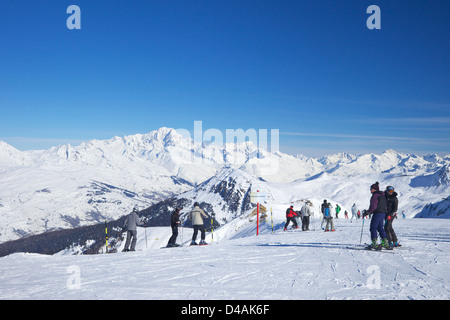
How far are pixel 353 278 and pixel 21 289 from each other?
31.6 feet

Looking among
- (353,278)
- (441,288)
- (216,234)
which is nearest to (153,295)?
(353,278)

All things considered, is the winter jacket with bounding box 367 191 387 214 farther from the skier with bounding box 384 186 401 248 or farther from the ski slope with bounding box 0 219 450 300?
the ski slope with bounding box 0 219 450 300

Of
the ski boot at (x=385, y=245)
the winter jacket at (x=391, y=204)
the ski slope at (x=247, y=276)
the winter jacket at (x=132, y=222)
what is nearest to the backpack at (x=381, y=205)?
the winter jacket at (x=391, y=204)

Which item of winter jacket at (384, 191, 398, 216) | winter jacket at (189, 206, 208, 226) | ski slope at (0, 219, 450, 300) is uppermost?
winter jacket at (384, 191, 398, 216)

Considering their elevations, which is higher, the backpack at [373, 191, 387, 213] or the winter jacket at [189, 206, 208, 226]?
the backpack at [373, 191, 387, 213]

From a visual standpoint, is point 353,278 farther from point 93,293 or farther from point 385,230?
point 93,293

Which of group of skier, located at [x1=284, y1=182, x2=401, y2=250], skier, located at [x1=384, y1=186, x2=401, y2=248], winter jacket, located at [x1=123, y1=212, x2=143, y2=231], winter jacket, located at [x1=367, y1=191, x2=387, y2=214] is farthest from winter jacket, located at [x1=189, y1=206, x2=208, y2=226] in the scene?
skier, located at [x1=384, y1=186, x2=401, y2=248]

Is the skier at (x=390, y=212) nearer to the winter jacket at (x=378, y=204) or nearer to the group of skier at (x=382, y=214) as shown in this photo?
the group of skier at (x=382, y=214)

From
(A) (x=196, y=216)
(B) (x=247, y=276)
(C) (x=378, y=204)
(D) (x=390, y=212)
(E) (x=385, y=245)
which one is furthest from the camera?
(A) (x=196, y=216)

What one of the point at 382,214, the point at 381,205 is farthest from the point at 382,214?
the point at 381,205

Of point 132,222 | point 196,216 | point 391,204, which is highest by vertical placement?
point 391,204

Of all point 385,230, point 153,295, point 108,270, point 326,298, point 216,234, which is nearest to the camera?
point 326,298

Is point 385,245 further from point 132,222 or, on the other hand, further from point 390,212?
point 132,222
